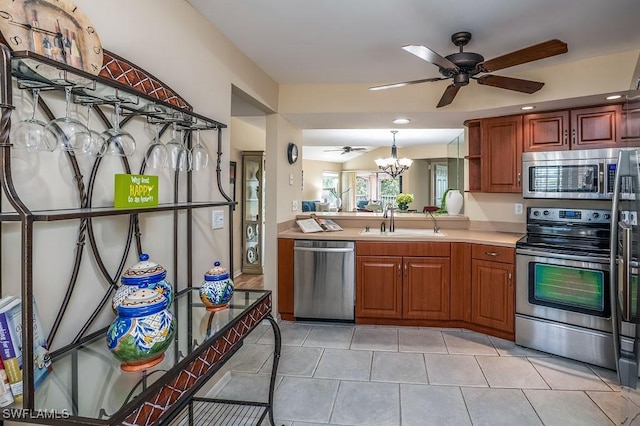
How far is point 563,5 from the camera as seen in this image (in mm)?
2166

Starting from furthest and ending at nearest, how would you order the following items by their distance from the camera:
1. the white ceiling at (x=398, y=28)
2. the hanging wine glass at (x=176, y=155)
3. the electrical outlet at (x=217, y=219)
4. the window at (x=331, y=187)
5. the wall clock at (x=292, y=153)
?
the window at (x=331, y=187), the wall clock at (x=292, y=153), the electrical outlet at (x=217, y=219), the white ceiling at (x=398, y=28), the hanging wine glass at (x=176, y=155)

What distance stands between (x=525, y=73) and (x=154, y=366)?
352cm

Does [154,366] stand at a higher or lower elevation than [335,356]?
higher

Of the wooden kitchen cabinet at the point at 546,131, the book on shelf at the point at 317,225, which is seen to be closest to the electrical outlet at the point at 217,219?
the book on shelf at the point at 317,225

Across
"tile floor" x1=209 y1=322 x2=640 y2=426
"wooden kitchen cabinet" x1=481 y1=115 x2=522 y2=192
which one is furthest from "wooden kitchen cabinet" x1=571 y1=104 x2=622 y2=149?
"tile floor" x1=209 y1=322 x2=640 y2=426

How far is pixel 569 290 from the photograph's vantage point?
9.53 ft

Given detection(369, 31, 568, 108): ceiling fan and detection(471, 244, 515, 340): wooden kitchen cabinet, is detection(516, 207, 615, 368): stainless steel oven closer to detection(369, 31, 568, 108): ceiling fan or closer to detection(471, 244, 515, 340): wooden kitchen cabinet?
detection(471, 244, 515, 340): wooden kitchen cabinet

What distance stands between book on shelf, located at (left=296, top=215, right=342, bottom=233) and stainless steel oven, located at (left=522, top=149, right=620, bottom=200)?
191cm

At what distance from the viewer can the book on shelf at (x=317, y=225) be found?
3930 millimetres

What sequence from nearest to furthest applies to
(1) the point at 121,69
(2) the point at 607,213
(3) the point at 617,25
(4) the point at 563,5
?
1. (1) the point at 121,69
2. (4) the point at 563,5
3. (3) the point at 617,25
4. (2) the point at 607,213

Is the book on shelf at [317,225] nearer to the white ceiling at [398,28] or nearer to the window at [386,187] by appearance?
the white ceiling at [398,28]

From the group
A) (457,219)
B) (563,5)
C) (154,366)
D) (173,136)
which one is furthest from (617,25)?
(154,366)

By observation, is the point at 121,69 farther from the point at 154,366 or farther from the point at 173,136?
the point at 154,366

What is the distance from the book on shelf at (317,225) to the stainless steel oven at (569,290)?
5.93ft
